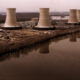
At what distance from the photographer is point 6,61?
4898mm

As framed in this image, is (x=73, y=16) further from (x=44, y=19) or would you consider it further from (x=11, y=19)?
(x=11, y=19)

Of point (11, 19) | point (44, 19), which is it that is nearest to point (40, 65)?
A: point (44, 19)

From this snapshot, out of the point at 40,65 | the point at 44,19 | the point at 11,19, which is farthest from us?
the point at 11,19

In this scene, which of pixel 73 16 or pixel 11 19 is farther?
pixel 73 16

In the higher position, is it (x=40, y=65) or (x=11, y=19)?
(x=11, y=19)

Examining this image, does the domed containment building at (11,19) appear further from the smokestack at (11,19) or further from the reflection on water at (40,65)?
the reflection on water at (40,65)

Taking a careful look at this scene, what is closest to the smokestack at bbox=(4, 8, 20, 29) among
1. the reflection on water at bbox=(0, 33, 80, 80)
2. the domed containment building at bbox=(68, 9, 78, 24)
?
the reflection on water at bbox=(0, 33, 80, 80)

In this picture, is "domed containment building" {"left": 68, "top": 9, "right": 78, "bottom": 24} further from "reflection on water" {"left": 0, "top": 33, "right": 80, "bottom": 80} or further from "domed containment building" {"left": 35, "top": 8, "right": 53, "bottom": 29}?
"reflection on water" {"left": 0, "top": 33, "right": 80, "bottom": 80}

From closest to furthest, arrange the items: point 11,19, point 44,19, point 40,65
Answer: point 40,65, point 44,19, point 11,19

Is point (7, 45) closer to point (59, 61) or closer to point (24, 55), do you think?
point (24, 55)

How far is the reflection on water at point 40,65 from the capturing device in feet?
12.9

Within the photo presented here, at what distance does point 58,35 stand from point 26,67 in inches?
202

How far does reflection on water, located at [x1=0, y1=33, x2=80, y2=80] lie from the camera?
3.94m

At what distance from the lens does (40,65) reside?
4578 millimetres
